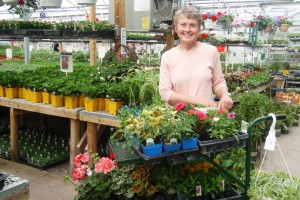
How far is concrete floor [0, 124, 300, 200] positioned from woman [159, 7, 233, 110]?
141 cm

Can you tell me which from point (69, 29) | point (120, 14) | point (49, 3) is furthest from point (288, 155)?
point (49, 3)

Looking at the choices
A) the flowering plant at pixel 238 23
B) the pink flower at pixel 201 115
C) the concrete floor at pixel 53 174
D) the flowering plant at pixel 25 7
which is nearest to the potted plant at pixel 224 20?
the flowering plant at pixel 238 23

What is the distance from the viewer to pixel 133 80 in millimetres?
2994

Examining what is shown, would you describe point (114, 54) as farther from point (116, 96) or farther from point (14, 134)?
point (14, 134)

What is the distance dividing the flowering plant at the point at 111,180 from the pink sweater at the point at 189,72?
512 millimetres

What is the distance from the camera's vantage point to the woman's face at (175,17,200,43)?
1.96m

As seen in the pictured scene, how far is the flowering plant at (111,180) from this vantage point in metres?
1.95

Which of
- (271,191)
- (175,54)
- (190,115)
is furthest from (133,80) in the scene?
(271,191)

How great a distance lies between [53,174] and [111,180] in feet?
6.03

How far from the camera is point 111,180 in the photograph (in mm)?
2031

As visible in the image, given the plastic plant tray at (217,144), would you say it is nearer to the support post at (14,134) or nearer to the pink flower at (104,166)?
the pink flower at (104,166)

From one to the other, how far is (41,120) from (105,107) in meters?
2.22

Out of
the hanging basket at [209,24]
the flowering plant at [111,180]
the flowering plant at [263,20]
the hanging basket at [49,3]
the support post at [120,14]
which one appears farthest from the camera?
the flowering plant at [263,20]

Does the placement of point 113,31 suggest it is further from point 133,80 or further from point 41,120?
point 41,120
